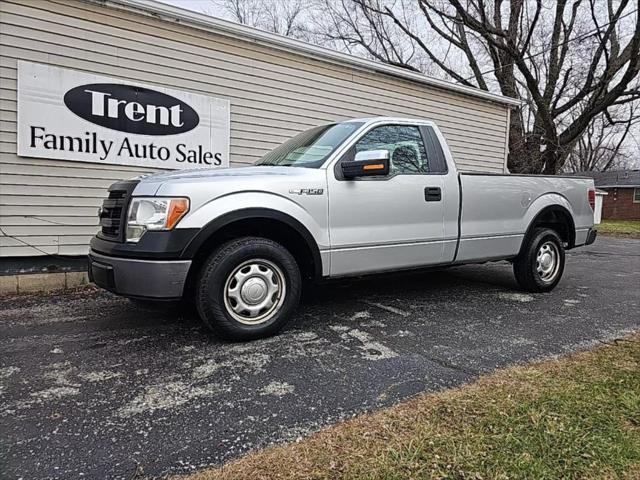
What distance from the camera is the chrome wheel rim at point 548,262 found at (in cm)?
514

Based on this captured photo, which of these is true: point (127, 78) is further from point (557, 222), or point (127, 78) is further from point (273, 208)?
point (557, 222)

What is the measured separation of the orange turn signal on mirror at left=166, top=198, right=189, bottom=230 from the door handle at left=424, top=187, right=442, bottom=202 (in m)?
2.25

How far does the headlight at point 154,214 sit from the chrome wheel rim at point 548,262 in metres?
4.02

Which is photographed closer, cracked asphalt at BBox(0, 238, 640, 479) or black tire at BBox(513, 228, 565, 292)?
cracked asphalt at BBox(0, 238, 640, 479)

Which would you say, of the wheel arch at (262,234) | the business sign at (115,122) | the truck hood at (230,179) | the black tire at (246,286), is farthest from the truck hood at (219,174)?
the business sign at (115,122)

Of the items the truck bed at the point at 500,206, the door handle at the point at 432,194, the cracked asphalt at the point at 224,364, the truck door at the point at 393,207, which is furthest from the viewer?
the truck bed at the point at 500,206

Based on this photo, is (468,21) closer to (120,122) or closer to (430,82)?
(430,82)

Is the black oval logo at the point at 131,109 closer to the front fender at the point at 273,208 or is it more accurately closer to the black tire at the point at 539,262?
the front fender at the point at 273,208

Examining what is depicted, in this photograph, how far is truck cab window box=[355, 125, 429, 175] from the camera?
4.10 metres

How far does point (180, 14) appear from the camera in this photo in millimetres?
5730

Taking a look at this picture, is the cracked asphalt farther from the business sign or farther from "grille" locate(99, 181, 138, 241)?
the business sign

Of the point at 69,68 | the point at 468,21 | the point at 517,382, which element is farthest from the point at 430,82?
the point at 468,21

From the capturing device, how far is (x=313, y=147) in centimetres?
410

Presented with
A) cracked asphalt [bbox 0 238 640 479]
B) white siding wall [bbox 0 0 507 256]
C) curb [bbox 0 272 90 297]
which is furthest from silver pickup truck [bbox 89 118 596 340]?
curb [bbox 0 272 90 297]
